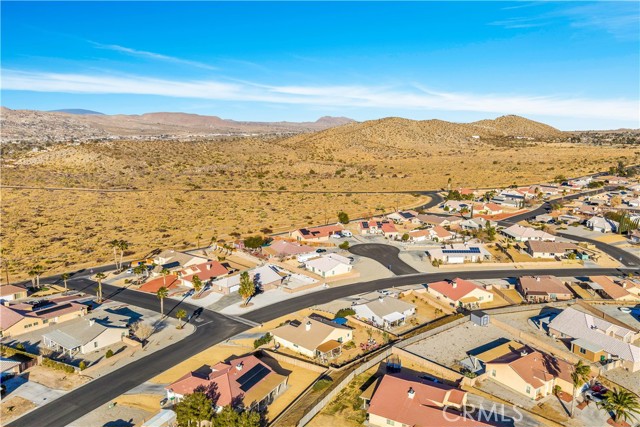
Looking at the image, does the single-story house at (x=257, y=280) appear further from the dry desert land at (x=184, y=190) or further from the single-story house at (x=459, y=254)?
the single-story house at (x=459, y=254)

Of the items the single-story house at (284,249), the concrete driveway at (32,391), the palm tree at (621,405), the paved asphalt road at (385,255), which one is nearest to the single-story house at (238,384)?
the concrete driveway at (32,391)

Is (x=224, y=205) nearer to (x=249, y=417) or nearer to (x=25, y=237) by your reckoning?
(x=25, y=237)

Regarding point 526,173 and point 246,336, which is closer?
point 246,336

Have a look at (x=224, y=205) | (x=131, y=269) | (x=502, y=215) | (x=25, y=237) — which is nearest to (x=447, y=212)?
(x=502, y=215)

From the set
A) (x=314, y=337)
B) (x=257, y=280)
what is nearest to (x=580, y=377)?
(x=314, y=337)

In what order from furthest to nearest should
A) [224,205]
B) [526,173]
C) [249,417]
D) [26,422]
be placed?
[526,173], [224,205], [26,422], [249,417]

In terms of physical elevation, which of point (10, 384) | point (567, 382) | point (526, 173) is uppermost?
point (526, 173)

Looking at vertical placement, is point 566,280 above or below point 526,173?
below

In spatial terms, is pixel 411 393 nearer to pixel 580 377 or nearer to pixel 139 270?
pixel 580 377
